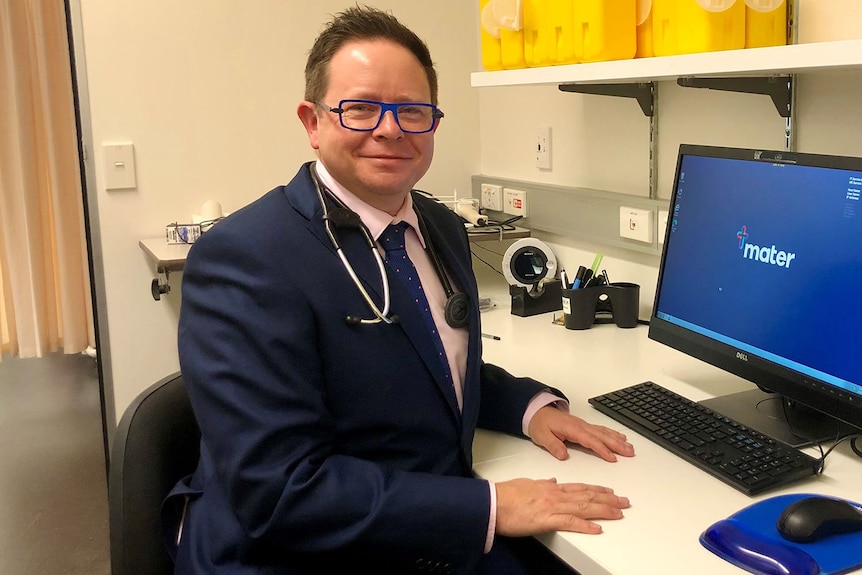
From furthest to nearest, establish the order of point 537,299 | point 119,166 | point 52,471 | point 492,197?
point 52,471 < point 492,197 < point 119,166 < point 537,299

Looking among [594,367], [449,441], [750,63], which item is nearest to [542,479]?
[449,441]

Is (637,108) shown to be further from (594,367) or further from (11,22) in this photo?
(11,22)

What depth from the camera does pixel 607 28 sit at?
1.61 metres

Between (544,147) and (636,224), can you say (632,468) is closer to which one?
(636,224)

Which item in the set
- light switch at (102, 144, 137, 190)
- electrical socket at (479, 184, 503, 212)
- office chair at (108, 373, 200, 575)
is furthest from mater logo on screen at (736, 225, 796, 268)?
light switch at (102, 144, 137, 190)

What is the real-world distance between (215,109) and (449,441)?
1.60 meters

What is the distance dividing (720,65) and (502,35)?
71 centimetres

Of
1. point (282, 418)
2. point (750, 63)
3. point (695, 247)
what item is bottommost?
point (282, 418)

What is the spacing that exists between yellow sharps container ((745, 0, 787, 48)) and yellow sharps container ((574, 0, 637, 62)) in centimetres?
24

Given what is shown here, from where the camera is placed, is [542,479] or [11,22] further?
[11,22]

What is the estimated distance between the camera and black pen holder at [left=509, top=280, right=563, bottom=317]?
6.66 ft

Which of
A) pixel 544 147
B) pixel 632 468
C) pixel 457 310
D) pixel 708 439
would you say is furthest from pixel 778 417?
pixel 544 147

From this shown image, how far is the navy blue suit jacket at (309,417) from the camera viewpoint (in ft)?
3.42

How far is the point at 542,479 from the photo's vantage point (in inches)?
45.3
